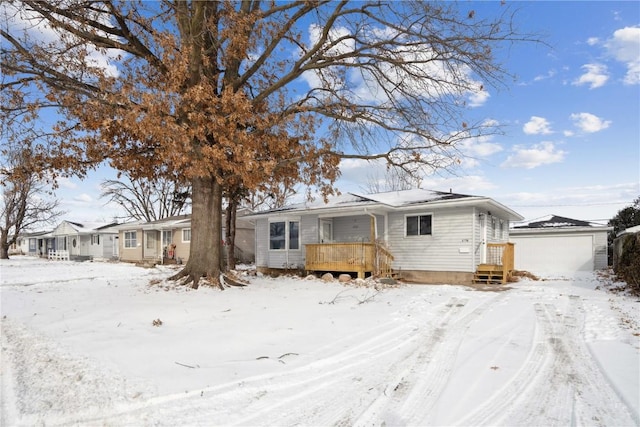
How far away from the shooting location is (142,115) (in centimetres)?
863

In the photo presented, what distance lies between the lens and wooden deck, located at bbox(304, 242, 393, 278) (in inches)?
576

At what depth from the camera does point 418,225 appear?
1529 cm

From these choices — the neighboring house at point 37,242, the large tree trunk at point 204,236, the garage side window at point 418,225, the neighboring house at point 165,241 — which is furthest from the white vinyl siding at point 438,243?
the neighboring house at point 37,242

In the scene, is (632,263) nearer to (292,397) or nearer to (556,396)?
(556,396)

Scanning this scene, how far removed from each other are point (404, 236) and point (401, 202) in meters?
1.41

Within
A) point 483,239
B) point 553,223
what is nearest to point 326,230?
point 483,239

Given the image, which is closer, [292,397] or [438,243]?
[292,397]

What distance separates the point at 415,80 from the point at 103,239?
3564 centimetres

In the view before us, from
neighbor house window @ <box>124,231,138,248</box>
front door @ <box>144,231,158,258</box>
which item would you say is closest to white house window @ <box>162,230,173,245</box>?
front door @ <box>144,231,158,258</box>

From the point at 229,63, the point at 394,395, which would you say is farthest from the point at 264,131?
the point at 394,395

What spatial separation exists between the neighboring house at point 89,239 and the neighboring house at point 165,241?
4.08 m

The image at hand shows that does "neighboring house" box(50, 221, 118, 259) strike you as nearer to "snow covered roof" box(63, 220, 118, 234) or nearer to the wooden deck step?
"snow covered roof" box(63, 220, 118, 234)

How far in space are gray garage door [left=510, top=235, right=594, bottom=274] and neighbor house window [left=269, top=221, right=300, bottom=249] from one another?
1318cm

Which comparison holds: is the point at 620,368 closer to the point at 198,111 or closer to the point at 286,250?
the point at 198,111
